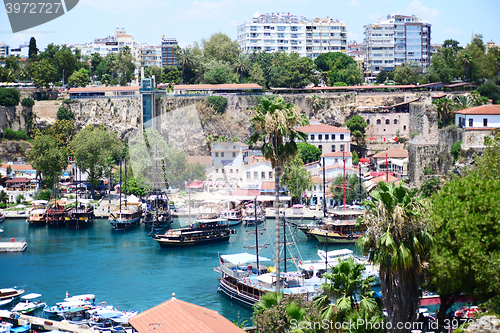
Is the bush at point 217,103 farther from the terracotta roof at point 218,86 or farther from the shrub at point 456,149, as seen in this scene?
the shrub at point 456,149

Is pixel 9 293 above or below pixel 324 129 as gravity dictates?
below

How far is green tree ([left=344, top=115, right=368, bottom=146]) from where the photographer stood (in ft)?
266

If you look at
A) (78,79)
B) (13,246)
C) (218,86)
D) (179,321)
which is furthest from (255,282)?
(78,79)

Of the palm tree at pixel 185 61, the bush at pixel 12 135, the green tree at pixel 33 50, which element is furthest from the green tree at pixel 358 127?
the green tree at pixel 33 50

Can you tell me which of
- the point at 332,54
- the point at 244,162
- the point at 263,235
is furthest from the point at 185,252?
the point at 332,54

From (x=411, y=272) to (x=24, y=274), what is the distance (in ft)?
110

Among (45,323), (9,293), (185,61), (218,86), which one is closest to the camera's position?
(45,323)

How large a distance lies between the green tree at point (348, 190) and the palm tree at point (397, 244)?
42.4m

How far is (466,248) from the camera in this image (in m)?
19.0

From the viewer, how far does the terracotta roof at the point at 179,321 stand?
2031 centimetres

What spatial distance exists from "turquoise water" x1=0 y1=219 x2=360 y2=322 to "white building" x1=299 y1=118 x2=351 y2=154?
68.3 feet

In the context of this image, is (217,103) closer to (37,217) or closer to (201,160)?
(201,160)

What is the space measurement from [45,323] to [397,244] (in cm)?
2163

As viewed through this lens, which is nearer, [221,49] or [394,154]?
Result: [394,154]
